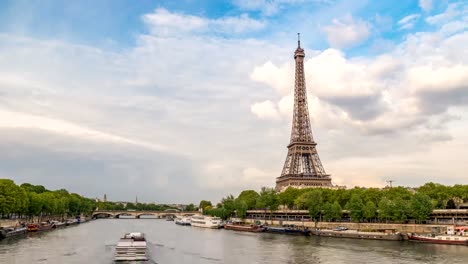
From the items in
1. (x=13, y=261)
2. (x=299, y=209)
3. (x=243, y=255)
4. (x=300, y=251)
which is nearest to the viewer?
(x=13, y=261)

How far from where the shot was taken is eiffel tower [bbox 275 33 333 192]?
440 ft

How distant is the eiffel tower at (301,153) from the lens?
13425 cm

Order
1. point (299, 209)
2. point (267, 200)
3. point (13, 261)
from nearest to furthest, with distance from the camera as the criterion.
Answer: point (13, 261)
point (299, 209)
point (267, 200)

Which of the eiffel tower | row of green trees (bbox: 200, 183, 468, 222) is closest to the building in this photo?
the eiffel tower

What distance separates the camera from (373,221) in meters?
91.8

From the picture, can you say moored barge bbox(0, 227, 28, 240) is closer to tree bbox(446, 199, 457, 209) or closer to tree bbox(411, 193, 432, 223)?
tree bbox(411, 193, 432, 223)

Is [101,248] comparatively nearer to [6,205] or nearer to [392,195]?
[6,205]

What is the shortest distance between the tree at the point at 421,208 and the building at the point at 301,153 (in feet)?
170

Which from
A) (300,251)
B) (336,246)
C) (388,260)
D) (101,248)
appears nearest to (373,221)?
(336,246)

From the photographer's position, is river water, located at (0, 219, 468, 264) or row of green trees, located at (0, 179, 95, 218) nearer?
river water, located at (0, 219, 468, 264)

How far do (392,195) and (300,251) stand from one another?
43.5 meters

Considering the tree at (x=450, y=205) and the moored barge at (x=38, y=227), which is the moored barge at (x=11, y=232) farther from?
the tree at (x=450, y=205)

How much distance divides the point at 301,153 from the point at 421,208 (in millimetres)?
58114

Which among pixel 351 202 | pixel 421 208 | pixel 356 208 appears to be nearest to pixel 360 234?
pixel 421 208
